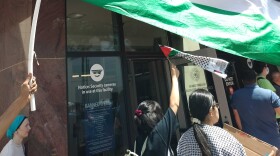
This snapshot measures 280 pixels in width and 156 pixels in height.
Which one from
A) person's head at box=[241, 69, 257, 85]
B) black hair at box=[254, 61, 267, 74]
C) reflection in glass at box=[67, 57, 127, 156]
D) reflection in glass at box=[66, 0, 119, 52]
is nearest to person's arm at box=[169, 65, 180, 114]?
person's head at box=[241, 69, 257, 85]

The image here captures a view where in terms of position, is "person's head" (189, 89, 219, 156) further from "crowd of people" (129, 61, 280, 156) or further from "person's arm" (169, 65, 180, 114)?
"person's arm" (169, 65, 180, 114)

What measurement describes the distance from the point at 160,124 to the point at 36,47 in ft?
7.30

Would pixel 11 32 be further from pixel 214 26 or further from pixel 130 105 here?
pixel 214 26

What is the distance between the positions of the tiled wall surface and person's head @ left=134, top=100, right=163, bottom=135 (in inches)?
67.8

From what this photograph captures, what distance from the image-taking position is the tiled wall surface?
3.53 metres

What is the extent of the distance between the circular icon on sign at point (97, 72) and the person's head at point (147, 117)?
2.14m

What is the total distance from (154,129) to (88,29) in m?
2.92

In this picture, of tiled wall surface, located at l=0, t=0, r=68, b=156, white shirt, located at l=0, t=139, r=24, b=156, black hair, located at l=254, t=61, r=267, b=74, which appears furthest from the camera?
black hair, located at l=254, t=61, r=267, b=74

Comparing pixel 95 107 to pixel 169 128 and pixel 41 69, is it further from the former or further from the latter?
pixel 169 128

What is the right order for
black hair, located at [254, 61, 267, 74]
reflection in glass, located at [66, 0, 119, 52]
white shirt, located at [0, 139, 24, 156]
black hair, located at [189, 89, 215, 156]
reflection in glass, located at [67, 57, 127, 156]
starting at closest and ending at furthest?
black hair, located at [189, 89, 215, 156] < white shirt, located at [0, 139, 24, 156] < reflection in glass, located at [67, 57, 127, 156] < reflection in glass, located at [66, 0, 119, 52] < black hair, located at [254, 61, 267, 74]

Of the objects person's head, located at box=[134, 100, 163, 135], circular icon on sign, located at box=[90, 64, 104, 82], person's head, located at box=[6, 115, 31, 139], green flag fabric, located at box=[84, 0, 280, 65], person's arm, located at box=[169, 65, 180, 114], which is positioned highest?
green flag fabric, located at box=[84, 0, 280, 65]

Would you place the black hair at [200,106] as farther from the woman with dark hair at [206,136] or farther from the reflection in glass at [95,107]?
the reflection in glass at [95,107]

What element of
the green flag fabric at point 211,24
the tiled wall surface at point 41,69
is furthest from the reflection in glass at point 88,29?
the green flag fabric at point 211,24

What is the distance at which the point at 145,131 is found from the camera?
228cm
